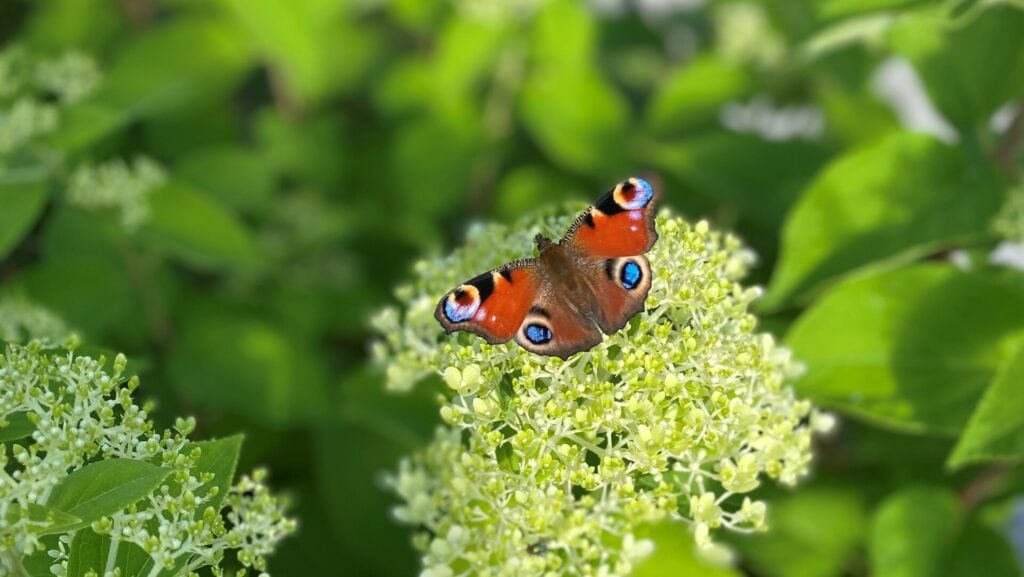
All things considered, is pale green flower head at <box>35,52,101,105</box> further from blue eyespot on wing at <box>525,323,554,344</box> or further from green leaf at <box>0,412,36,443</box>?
blue eyespot on wing at <box>525,323,554,344</box>

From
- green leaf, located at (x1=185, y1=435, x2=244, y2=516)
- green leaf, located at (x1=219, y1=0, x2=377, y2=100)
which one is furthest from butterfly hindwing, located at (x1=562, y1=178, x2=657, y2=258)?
green leaf, located at (x1=219, y1=0, x2=377, y2=100)

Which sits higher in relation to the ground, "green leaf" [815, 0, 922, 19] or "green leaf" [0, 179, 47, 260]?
"green leaf" [815, 0, 922, 19]

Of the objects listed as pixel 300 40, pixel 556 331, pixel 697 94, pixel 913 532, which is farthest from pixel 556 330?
pixel 300 40

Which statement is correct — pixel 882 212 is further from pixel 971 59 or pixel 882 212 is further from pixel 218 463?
pixel 218 463

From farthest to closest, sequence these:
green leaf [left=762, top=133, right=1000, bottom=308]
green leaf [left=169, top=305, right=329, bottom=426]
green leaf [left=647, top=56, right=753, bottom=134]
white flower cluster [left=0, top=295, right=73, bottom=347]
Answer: green leaf [left=647, top=56, right=753, bottom=134], green leaf [left=169, top=305, right=329, bottom=426], green leaf [left=762, top=133, right=1000, bottom=308], white flower cluster [left=0, top=295, right=73, bottom=347]

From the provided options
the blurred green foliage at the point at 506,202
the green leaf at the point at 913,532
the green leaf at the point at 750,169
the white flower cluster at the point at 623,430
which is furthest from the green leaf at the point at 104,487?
the green leaf at the point at 750,169

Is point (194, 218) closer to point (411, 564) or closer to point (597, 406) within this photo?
point (411, 564)
